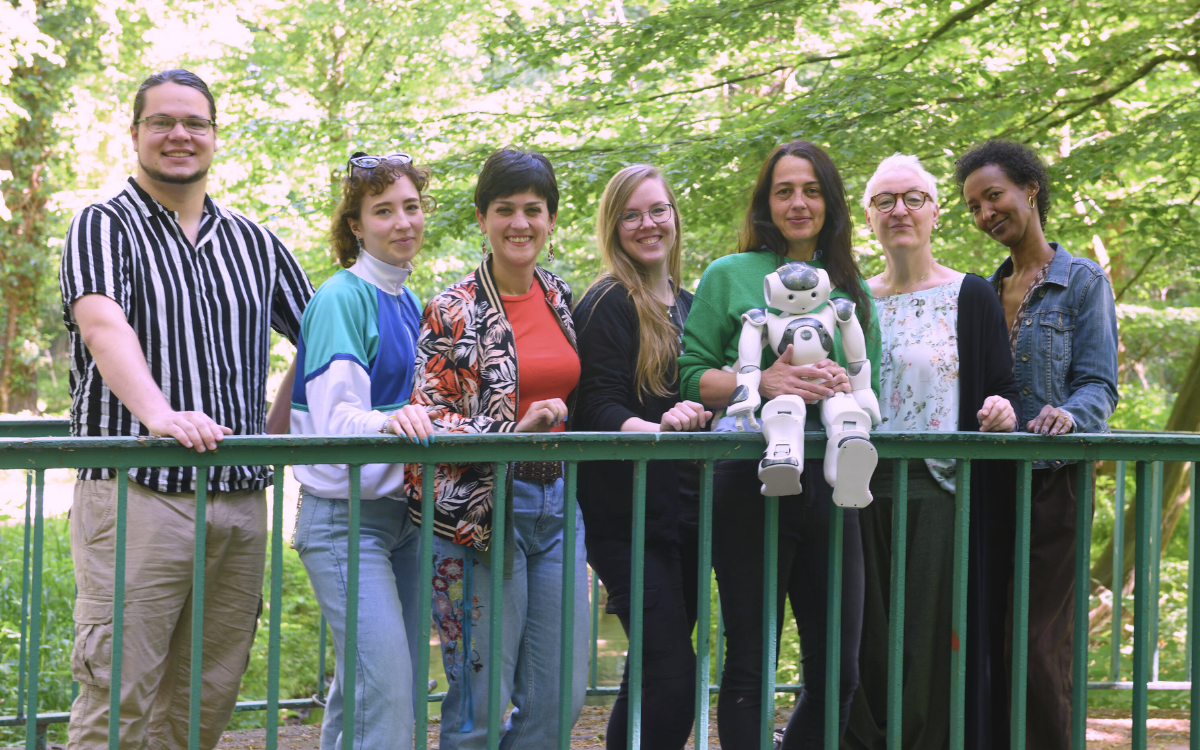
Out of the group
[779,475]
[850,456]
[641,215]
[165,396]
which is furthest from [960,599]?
[165,396]

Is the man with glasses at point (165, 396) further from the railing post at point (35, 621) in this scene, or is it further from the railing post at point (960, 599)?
the railing post at point (960, 599)

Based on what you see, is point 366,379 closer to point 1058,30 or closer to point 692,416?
point 692,416

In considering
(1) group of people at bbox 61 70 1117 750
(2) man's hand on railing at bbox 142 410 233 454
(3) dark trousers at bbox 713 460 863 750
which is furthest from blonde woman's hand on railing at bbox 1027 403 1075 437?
(2) man's hand on railing at bbox 142 410 233 454

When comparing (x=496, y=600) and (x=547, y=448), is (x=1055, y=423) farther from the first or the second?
(x=496, y=600)

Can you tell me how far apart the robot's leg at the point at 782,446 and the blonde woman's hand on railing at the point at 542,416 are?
54cm

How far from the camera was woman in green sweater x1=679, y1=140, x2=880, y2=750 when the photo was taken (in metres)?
2.93

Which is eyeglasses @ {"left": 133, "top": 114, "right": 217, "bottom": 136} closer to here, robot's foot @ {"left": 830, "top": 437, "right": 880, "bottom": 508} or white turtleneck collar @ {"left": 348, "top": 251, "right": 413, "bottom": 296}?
white turtleneck collar @ {"left": 348, "top": 251, "right": 413, "bottom": 296}

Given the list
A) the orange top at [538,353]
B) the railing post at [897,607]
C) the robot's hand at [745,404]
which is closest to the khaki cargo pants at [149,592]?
the orange top at [538,353]

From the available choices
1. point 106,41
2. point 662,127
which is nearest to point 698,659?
point 662,127

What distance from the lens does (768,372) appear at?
2.85 m

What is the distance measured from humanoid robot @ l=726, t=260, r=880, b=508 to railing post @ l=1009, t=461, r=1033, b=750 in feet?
1.63

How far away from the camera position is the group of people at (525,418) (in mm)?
2811

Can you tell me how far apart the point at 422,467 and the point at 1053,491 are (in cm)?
205

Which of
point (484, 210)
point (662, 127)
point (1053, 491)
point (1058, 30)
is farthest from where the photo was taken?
point (662, 127)
